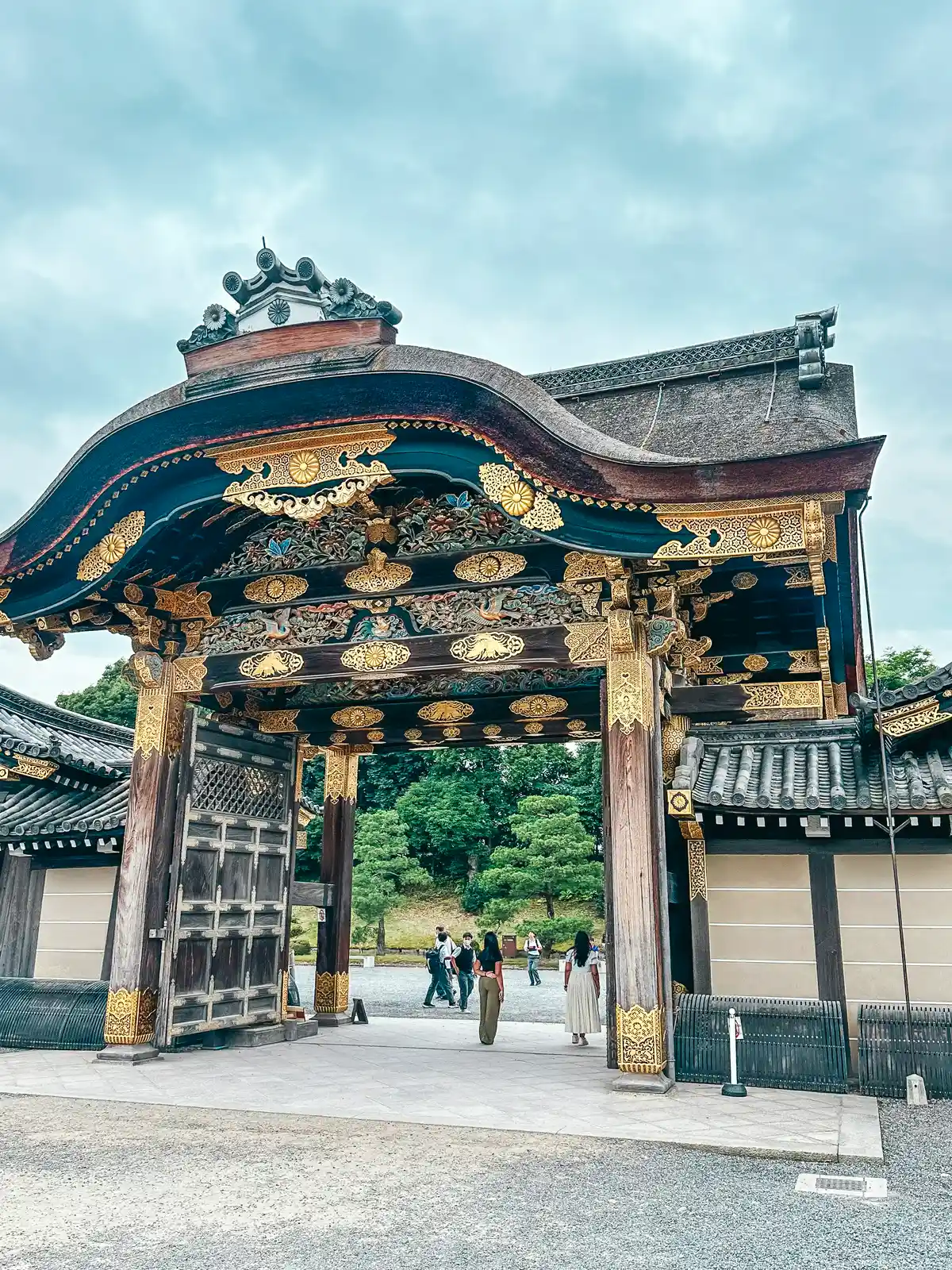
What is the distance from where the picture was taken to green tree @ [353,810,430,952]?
3338 cm

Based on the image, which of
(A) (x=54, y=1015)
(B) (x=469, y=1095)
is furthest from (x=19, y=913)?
(B) (x=469, y=1095)

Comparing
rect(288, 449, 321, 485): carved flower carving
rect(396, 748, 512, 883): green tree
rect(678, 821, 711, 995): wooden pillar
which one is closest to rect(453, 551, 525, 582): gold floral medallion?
rect(288, 449, 321, 485): carved flower carving

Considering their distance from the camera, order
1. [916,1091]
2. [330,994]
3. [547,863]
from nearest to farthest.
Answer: [916,1091]
[330,994]
[547,863]

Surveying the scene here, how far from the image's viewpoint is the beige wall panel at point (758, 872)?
9148 millimetres

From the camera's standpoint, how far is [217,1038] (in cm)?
997

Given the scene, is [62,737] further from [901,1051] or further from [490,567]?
[901,1051]

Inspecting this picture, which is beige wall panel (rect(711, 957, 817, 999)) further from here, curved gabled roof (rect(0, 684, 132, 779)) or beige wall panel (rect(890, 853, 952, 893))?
curved gabled roof (rect(0, 684, 132, 779))

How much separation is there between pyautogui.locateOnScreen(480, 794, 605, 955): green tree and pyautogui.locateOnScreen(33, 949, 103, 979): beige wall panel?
74.8 feet

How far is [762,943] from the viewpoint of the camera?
9.11 m

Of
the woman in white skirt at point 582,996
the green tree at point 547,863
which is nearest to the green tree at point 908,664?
the green tree at point 547,863

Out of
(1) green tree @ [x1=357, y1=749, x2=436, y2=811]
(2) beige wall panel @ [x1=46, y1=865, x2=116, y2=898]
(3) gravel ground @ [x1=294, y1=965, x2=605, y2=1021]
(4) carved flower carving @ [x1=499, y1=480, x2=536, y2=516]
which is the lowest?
(3) gravel ground @ [x1=294, y1=965, x2=605, y2=1021]

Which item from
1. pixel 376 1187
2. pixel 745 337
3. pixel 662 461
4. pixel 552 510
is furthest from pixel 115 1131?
pixel 745 337

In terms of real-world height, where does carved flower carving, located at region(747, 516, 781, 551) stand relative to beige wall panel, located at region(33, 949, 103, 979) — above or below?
above

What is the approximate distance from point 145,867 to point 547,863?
26.0m
